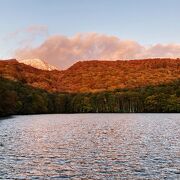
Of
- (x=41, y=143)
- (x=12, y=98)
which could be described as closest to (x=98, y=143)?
(x=41, y=143)

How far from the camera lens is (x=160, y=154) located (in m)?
44.0

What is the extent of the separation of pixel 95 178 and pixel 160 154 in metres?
14.8

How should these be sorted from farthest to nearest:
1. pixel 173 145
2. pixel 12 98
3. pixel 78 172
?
pixel 12 98 < pixel 173 145 < pixel 78 172

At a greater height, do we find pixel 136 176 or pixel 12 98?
pixel 12 98

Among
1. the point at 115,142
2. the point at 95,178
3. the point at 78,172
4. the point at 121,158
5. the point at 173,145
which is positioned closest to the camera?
the point at 95,178

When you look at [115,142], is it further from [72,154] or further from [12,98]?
[12,98]

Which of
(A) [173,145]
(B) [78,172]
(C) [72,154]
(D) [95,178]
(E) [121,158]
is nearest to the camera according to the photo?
(D) [95,178]

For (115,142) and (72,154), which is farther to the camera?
(115,142)

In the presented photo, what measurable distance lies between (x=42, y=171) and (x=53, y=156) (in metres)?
8.72

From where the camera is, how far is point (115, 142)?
2254 inches

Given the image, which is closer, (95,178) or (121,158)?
(95,178)

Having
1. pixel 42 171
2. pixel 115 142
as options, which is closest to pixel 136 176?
pixel 42 171

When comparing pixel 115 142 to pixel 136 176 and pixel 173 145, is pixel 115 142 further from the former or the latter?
pixel 136 176

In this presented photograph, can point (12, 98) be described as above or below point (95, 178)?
above
